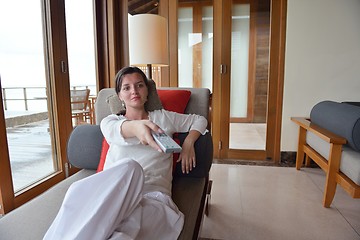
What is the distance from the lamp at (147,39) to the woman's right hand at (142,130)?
922 millimetres

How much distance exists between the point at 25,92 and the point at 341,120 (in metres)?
2.46

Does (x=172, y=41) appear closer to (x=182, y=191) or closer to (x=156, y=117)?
(x=156, y=117)

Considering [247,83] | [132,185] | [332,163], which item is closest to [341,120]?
[332,163]

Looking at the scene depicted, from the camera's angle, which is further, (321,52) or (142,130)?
(321,52)

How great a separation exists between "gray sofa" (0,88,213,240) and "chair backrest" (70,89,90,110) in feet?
5.23

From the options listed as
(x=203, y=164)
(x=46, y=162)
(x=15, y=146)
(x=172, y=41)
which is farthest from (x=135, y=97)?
(x=172, y=41)

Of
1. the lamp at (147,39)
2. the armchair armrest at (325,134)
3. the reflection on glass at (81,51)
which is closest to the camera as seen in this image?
the armchair armrest at (325,134)

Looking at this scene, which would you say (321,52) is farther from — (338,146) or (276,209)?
(276,209)

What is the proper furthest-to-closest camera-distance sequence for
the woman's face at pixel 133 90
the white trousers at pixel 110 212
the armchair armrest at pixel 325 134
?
the armchair armrest at pixel 325 134, the woman's face at pixel 133 90, the white trousers at pixel 110 212

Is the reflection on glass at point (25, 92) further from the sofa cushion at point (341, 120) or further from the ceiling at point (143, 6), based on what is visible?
the sofa cushion at point (341, 120)

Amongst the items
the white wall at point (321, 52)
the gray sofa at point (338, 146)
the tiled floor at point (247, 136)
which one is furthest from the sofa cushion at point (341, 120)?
the tiled floor at point (247, 136)

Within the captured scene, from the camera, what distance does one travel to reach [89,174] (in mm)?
1412

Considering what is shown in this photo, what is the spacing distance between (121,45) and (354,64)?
2.56 meters

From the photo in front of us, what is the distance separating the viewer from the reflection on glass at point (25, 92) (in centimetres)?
186
